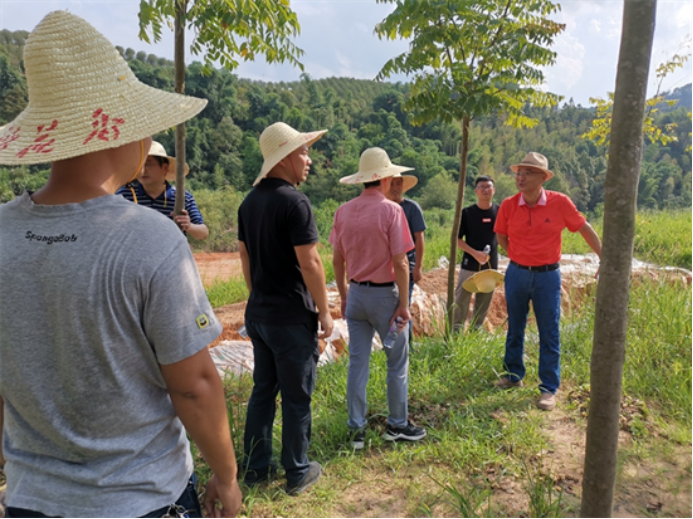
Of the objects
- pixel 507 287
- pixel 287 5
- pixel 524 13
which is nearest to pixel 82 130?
pixel 287 5

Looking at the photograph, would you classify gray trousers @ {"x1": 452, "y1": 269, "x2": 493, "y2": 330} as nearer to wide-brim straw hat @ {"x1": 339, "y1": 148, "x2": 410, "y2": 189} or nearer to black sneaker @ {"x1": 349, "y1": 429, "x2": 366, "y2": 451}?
wide-brim straw hat @ {"x1": 339, "y1": 148, "x2": 410, "y2": 189}

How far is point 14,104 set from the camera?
24.6 meters

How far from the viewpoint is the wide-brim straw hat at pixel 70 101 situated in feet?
3.65

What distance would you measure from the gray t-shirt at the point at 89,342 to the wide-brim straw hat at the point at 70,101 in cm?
16

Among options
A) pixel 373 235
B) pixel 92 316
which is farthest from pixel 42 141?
pixel 373 235

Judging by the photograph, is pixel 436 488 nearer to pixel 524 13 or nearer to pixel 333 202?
pixel 524 13

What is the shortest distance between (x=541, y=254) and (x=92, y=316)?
3150mm

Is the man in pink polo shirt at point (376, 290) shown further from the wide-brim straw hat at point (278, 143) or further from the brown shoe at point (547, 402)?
the brown shoe at point (547, 402)

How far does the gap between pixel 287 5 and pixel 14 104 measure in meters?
29.0

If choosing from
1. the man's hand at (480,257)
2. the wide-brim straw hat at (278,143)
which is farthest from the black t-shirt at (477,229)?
the wide-brim straw hat at (278,143)

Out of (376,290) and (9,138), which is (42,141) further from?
(376,290)

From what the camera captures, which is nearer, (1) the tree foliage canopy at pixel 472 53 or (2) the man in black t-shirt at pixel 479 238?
(1) the tree foliage canopy at pixel 472 53

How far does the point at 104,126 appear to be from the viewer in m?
1.12

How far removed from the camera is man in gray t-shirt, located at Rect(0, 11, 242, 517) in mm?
994
